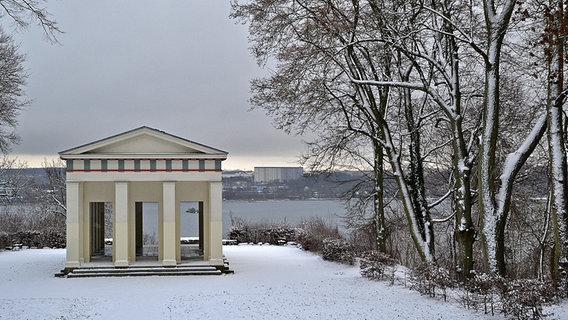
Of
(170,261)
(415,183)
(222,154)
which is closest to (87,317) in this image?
(170,261)

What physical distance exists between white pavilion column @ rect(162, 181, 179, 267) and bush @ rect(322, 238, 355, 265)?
20.0 ft

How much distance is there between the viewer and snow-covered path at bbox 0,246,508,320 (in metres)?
13.5

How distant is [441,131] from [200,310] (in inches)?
538

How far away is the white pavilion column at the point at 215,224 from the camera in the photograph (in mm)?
21375

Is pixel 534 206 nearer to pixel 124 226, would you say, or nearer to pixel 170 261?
pixel 170 261

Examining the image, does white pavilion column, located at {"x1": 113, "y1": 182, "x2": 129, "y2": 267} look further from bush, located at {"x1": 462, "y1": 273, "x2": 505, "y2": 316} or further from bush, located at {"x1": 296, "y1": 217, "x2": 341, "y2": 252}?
bush, located at {"x1": 462, "y1": 273, "x2": 505, "y2": 316}

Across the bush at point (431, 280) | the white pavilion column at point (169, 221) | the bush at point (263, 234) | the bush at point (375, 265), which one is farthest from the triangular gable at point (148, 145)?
the bush at point (263, 234)

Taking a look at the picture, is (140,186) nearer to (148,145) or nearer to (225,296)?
(148,145)

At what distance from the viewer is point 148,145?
21.7 metres

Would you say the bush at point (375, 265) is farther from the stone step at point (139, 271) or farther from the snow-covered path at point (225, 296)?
the stone step at point (139, 271)

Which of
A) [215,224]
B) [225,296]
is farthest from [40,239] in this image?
[225,296]

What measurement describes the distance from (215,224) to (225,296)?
5.77m

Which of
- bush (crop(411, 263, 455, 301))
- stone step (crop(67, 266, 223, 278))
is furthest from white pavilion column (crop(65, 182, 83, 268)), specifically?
bush (crop(411, 263, 455, 301))

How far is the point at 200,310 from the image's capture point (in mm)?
14148
